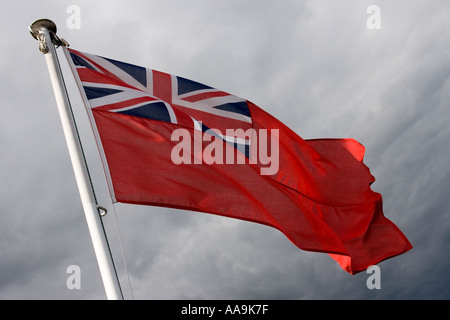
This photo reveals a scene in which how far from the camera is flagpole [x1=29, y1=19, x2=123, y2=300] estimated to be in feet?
28.7

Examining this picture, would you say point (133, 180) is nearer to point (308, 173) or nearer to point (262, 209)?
point (262, 209)

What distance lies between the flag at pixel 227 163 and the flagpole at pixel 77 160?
45 centimetres

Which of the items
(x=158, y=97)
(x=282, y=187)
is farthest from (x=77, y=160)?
(x=282, y=187)

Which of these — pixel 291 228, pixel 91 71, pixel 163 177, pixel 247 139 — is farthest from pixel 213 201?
pixel 91 71

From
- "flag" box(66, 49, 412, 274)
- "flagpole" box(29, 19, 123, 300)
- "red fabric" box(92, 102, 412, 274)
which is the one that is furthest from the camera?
"flag" box(66, 49, 412, 274)

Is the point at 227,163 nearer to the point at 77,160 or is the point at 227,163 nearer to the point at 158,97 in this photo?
the point at 158,97

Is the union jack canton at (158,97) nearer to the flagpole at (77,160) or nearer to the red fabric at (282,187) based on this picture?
the red fabric at (282,187)

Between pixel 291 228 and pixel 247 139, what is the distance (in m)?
3.10

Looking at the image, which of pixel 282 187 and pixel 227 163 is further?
pixel 282 187

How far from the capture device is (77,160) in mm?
9883

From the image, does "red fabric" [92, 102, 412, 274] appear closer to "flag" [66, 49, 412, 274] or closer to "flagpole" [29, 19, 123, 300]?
"flag" [66, 49, 412, 274]

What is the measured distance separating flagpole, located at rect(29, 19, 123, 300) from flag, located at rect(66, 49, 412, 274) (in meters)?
0.45

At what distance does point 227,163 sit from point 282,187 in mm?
1780

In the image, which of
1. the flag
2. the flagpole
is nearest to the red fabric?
the flag
